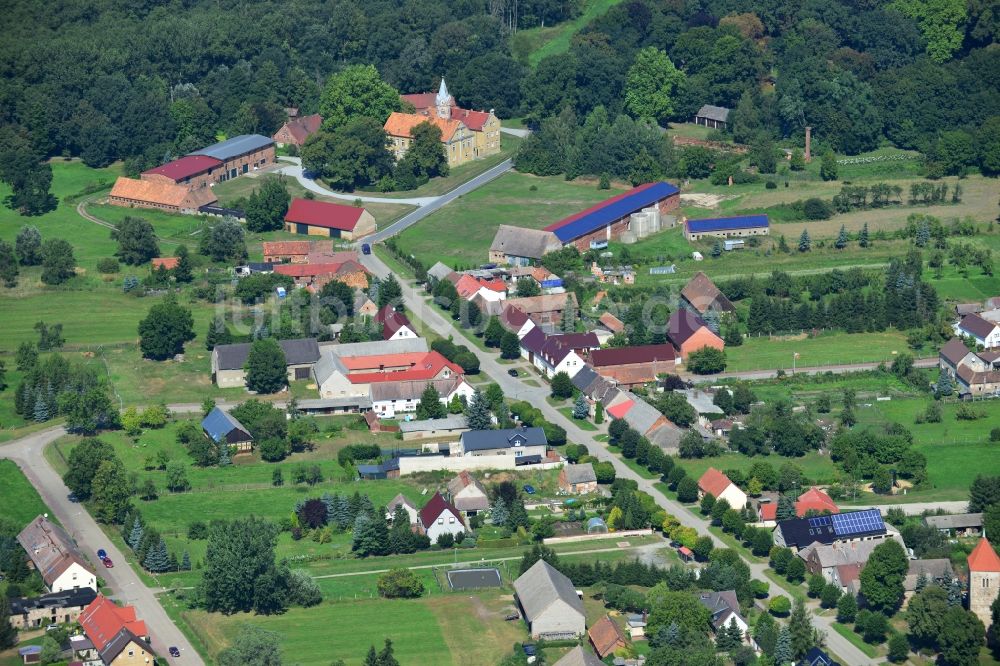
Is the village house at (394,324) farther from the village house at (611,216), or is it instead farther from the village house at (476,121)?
the village house at (476,121)

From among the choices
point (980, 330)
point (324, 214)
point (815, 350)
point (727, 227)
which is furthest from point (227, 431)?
point (980, 330)

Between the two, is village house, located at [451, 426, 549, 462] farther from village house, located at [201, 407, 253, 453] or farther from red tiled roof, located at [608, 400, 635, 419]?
village house, located at [201, 407, 253, 453]

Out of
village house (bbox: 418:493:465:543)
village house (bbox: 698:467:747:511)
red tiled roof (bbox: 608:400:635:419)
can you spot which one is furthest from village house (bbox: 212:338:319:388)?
village house (bbox: 698:467:747:511)

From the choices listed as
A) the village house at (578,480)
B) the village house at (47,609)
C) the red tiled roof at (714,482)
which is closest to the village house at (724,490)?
the red tiled roof at (714,482)

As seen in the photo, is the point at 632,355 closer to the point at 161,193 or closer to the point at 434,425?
the point at 434,425

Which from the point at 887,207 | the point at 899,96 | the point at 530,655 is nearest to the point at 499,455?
the point at 530,655

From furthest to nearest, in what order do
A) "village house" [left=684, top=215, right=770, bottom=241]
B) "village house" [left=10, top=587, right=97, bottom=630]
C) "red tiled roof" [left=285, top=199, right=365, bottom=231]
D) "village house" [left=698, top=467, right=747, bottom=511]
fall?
"red tiled roof" [left=285, top=199, right=365, bottom=231] → "village house" [left=684, top=215, right=770, bottom=241] → "village house" [left=698, top=467, right=747, bottom=511] → "village house" [left=10, top=587, right=97, bottom=630]

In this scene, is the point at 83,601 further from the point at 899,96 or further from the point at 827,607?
the point at 899,96
